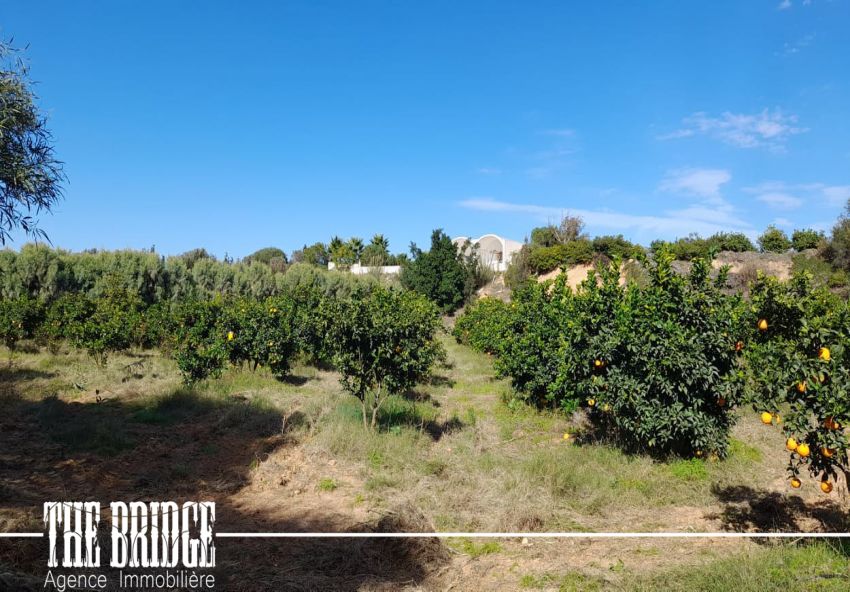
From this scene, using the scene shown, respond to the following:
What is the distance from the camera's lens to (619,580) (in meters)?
4.11

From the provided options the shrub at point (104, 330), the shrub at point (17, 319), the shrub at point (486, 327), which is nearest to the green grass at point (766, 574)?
the shrub at point (486, 327)

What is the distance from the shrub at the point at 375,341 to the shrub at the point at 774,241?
107 ft

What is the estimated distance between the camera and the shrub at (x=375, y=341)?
8.21m

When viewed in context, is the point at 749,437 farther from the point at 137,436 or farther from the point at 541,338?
the point at 137,436

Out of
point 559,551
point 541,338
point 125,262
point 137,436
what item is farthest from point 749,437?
point 125,262

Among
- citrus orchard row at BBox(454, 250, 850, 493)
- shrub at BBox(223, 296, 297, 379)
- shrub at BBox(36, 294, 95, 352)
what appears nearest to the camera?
citrus orchard row at BBox(454, 250, 850, 493)

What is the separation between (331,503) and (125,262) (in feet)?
70.6

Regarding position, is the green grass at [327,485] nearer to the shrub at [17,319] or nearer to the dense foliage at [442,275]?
the shrub at [17,319]

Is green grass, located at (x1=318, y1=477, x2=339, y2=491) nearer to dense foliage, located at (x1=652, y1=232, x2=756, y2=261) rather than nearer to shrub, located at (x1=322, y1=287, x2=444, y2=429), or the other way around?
shrub, located at (x1=322, y1=287, x2=444, y2=429)

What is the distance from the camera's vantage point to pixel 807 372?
152 inches

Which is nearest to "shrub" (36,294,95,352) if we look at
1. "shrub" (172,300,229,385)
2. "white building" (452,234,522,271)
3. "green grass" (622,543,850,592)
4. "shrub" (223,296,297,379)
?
"shrub" (172,300,229,385)

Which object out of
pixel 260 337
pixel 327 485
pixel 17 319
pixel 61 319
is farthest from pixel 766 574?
pixel 17 319

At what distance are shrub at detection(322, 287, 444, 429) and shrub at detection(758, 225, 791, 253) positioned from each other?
32.7 m

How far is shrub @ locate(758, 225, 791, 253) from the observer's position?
105 ft
